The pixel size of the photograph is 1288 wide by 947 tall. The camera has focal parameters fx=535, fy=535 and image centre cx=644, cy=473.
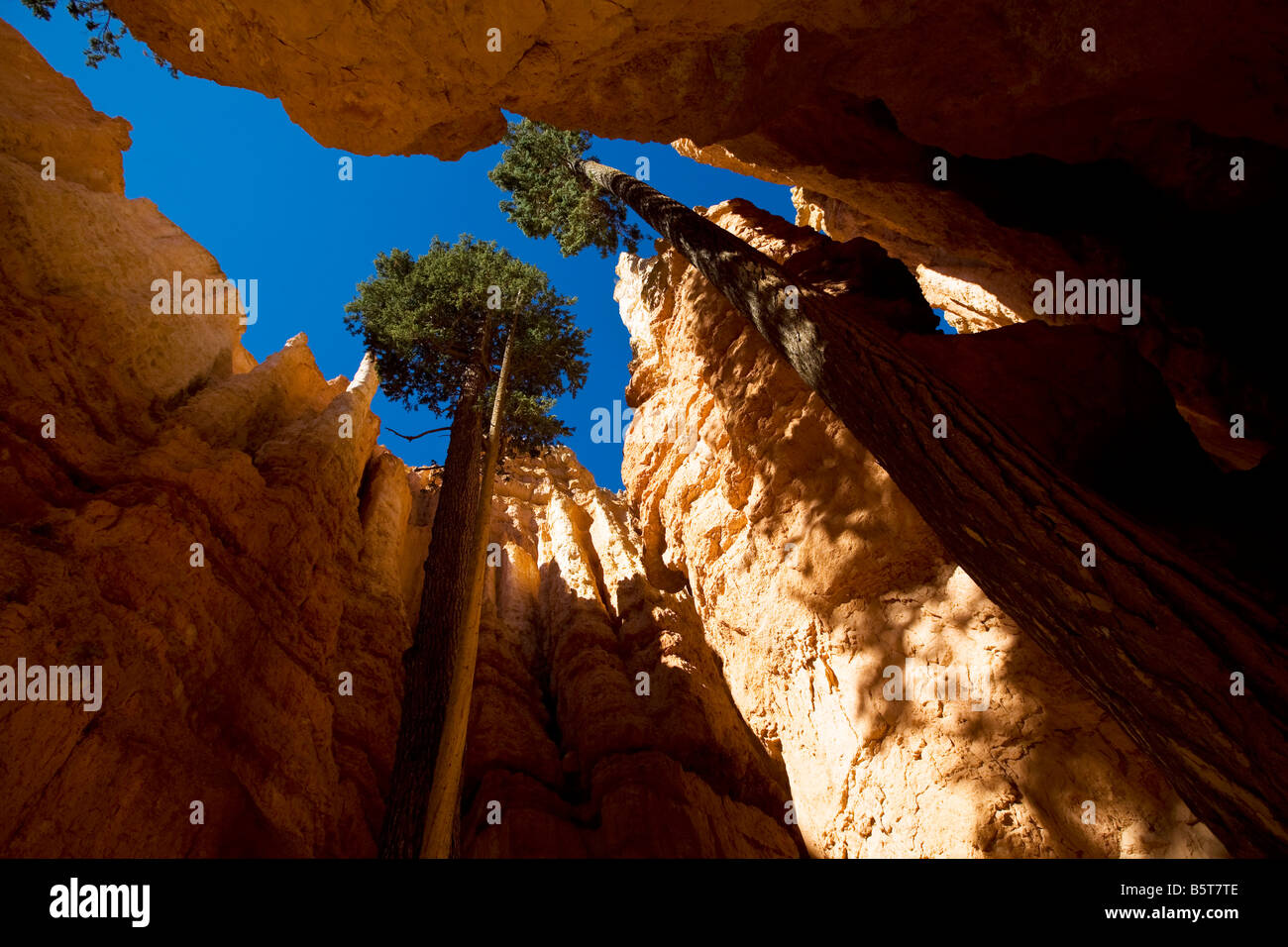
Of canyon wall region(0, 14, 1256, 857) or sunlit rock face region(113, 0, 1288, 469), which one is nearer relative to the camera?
sunlit rock face region(113, 0, 1288, 469)

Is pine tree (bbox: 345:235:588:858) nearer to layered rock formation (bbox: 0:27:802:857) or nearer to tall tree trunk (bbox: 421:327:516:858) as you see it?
tall tree trunk (bbox: 421:327:516:858)

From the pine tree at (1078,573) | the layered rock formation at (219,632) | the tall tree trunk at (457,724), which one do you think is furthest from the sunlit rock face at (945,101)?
the tall tree trunk at (457,724)

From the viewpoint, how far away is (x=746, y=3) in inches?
166

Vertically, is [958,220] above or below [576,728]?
above

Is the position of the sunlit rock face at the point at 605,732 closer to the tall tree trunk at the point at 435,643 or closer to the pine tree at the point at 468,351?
the tall tree trunk at the point at 435,643

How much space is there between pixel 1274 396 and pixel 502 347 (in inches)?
451

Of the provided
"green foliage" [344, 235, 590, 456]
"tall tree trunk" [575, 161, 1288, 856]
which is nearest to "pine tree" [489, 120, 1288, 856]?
"tall tree trunk" [575, 161, 1288, 856]

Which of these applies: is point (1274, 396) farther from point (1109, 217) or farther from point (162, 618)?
point (162, 618)

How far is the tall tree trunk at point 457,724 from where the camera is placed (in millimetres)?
4500

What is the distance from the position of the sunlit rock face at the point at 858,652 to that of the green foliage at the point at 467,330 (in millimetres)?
2856

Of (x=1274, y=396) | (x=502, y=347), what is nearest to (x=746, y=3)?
(x=1274, y=396)

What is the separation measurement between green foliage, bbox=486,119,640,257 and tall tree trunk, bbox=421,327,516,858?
22.9 ft

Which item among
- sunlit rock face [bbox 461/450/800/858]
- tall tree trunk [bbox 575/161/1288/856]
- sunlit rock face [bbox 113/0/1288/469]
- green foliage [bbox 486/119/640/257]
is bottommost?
sunlit rock face [bbox 461/450/800/858]

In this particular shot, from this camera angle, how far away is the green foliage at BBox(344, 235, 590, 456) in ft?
33.8
